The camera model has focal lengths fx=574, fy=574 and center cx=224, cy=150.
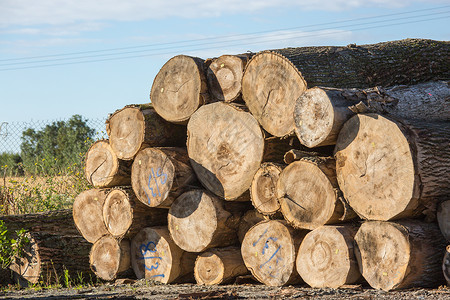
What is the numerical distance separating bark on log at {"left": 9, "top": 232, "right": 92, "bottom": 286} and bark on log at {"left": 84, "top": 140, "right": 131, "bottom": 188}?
94cm

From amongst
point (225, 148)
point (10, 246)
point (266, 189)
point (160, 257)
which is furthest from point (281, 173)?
point (10, 246)

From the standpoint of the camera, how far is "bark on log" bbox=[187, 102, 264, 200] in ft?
16.9

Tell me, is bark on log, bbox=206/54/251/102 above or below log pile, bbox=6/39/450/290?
above

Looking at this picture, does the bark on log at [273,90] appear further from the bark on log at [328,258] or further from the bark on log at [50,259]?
the bark on log at [50,259]

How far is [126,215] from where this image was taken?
594 centimetres

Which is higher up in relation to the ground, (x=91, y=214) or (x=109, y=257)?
(x=91, y=214)

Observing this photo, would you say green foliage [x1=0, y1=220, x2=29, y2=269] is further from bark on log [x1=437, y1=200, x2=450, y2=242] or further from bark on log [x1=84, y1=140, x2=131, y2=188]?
bark on log [x1=437, y1=200, x2=450, y2=242]

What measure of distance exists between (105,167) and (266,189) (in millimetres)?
2125


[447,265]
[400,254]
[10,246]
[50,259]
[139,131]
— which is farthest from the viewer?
[10,246]

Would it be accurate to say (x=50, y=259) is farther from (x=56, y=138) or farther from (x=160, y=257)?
(x=56, y=138)

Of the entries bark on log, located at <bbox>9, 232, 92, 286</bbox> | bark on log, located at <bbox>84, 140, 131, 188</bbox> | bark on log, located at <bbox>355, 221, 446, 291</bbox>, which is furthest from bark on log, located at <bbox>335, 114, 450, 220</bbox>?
bark on log, located at <bbox>9, 232, 92, 286</bbox>

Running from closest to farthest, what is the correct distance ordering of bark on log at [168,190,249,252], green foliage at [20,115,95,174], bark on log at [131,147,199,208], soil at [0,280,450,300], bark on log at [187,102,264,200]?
soil at [0,280,450,300] → bark on log at [187,102,264,200] → bark on log at [168,190,249,252] → bark on log at [131,147,199,208] → green foliage at [20,115,95,174]

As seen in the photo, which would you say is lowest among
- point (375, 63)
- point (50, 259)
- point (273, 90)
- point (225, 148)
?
point (50, 259)

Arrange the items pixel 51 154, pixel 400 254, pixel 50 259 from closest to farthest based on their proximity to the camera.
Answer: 1. pixel 400 254
2. pixel 50 259
3. pixel 51 154
